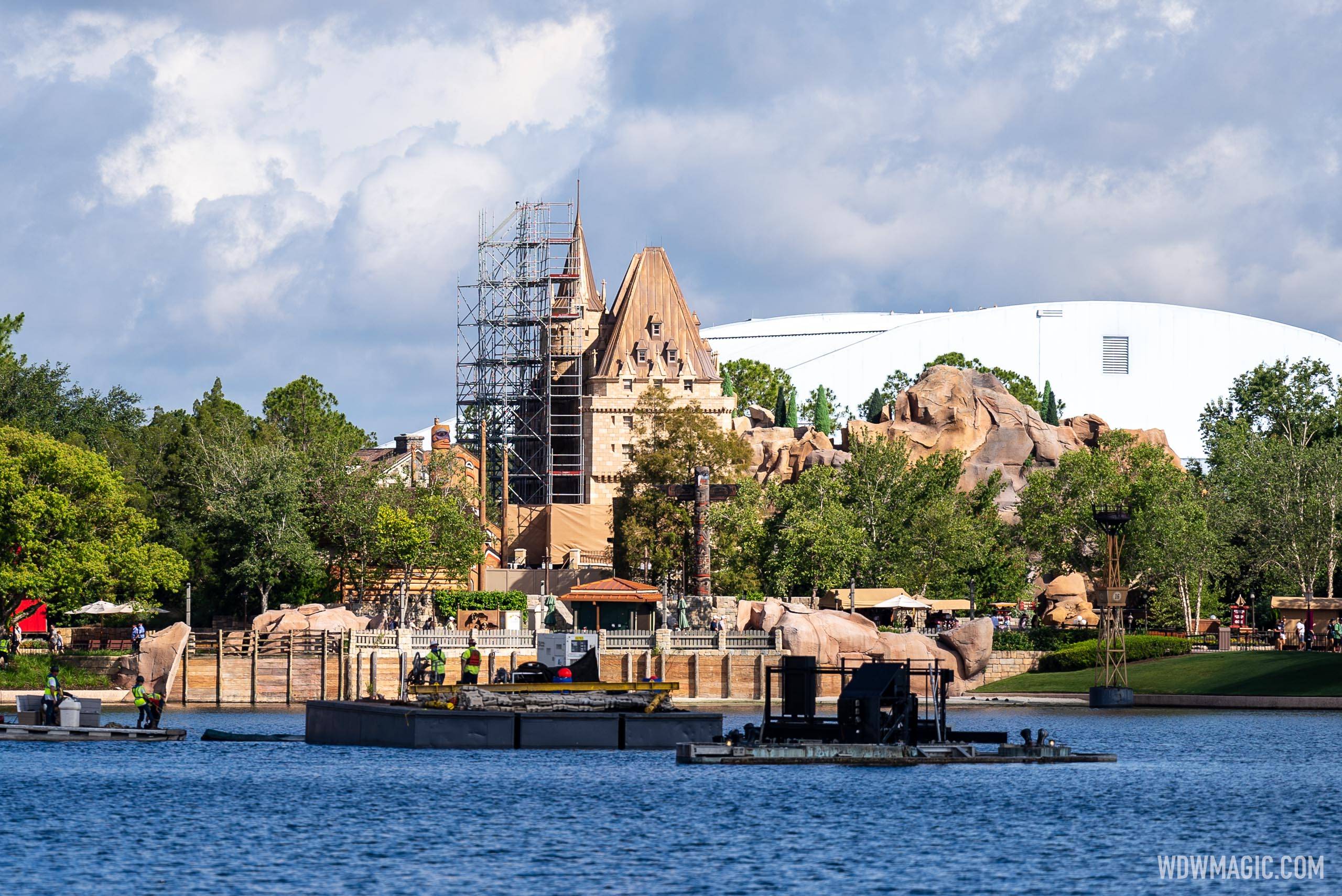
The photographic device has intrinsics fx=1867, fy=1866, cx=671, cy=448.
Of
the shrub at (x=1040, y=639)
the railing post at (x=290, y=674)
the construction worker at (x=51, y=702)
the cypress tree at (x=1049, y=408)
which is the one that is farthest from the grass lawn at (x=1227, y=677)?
the cypress tree at (x=1049, y=408)

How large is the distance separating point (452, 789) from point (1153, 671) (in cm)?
4199

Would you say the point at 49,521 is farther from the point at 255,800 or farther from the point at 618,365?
the point at 618,365

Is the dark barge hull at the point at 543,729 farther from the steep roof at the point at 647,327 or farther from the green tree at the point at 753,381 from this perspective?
the green tree at the point at 753,381

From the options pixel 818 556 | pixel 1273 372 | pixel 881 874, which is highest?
pixel 1273 372

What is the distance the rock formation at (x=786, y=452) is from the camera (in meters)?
134

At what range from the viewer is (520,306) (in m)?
143

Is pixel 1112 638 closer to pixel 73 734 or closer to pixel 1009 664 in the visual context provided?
pixel 1009 664

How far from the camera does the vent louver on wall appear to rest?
189 m

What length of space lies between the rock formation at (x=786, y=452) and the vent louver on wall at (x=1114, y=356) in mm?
51098

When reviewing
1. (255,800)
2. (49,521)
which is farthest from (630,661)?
(255,800)

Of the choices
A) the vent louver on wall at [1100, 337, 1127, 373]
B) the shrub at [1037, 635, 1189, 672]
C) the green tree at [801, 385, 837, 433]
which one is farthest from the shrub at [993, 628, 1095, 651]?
the vent louver on wall at [1100, 337, 1127, 373]

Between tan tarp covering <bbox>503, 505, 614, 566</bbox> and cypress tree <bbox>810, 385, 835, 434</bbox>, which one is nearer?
tan tarp covering <bbox>503, 505, 614, 566</bbox>

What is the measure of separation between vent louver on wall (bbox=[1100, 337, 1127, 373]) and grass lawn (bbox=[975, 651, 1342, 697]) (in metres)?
108

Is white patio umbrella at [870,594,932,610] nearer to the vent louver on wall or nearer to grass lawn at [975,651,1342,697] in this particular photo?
grass lawn at [975,651,1342,697]
